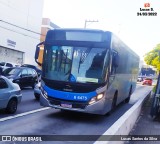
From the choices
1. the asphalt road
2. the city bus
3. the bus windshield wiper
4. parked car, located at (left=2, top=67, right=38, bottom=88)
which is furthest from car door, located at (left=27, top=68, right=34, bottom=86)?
the bus windshield wiper

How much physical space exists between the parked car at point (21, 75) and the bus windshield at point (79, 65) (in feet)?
27.7

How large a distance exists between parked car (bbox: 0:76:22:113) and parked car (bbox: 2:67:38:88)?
24.8 feet

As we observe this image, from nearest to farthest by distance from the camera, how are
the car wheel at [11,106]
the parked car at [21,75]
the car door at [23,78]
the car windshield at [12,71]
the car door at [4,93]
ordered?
the car door at [4,93], the car wheel at [11,106], the parked car at [21,75], the car windshield at [12,71], the car door at [23,78]

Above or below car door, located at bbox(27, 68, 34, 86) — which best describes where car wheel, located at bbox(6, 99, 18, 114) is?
below

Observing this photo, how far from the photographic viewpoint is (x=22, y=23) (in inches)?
1688

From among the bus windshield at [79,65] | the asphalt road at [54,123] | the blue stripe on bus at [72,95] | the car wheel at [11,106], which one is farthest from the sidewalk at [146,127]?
the car wheel at [11,106]

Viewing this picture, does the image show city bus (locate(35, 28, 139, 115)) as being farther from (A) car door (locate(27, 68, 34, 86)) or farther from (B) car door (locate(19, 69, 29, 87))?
(A) car door (locate(27, 68, 34, 86))

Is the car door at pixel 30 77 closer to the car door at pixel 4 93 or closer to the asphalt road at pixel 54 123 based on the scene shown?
the asphalt road at pixel 54 123

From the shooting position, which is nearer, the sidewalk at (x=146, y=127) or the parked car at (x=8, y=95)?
the sidewalk at (x=146, y=127)

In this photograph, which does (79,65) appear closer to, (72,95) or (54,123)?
(72,95)

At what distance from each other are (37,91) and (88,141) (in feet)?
26.5

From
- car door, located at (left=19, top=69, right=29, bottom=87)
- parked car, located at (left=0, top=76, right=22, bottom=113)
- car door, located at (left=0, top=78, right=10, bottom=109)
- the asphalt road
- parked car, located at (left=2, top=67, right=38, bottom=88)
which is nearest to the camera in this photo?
the asphalt road

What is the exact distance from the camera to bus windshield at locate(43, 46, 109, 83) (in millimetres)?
10258

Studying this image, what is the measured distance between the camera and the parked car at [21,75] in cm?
1881
